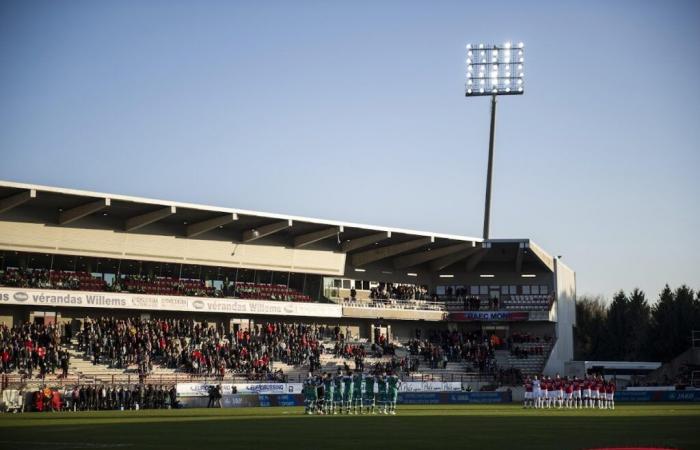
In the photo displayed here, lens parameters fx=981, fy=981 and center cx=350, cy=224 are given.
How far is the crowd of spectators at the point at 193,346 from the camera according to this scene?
190 feet

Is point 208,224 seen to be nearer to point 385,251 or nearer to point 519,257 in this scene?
A: point 385,251

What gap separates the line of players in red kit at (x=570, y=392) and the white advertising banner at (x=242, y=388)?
16591 mm

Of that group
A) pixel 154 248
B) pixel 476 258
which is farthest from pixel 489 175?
pixel 154 248

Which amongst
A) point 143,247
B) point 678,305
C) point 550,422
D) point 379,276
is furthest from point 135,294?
point 678,305

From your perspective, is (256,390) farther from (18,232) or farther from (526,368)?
(526,368)

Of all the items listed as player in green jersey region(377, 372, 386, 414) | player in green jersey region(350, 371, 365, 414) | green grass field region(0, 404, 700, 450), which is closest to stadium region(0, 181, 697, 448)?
player in green jersey region(350, 371, 365, 414)

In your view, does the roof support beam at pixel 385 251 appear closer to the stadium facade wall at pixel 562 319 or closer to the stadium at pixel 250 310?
the stadium at pixel 250 310

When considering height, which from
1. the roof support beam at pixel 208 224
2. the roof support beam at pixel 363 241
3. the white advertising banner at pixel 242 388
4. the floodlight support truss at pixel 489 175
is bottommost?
the white advertising banner at pixel 242 388

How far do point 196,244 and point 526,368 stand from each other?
27623mm

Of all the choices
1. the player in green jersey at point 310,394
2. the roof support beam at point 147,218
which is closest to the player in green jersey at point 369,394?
the player in green jersey at point 310,394

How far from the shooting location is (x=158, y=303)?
62.7 meters

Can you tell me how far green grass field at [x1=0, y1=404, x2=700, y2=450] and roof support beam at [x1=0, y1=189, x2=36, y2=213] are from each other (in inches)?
834

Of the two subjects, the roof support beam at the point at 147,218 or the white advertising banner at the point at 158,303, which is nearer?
the white advertising banner at the point at 158,303

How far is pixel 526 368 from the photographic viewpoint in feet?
250
